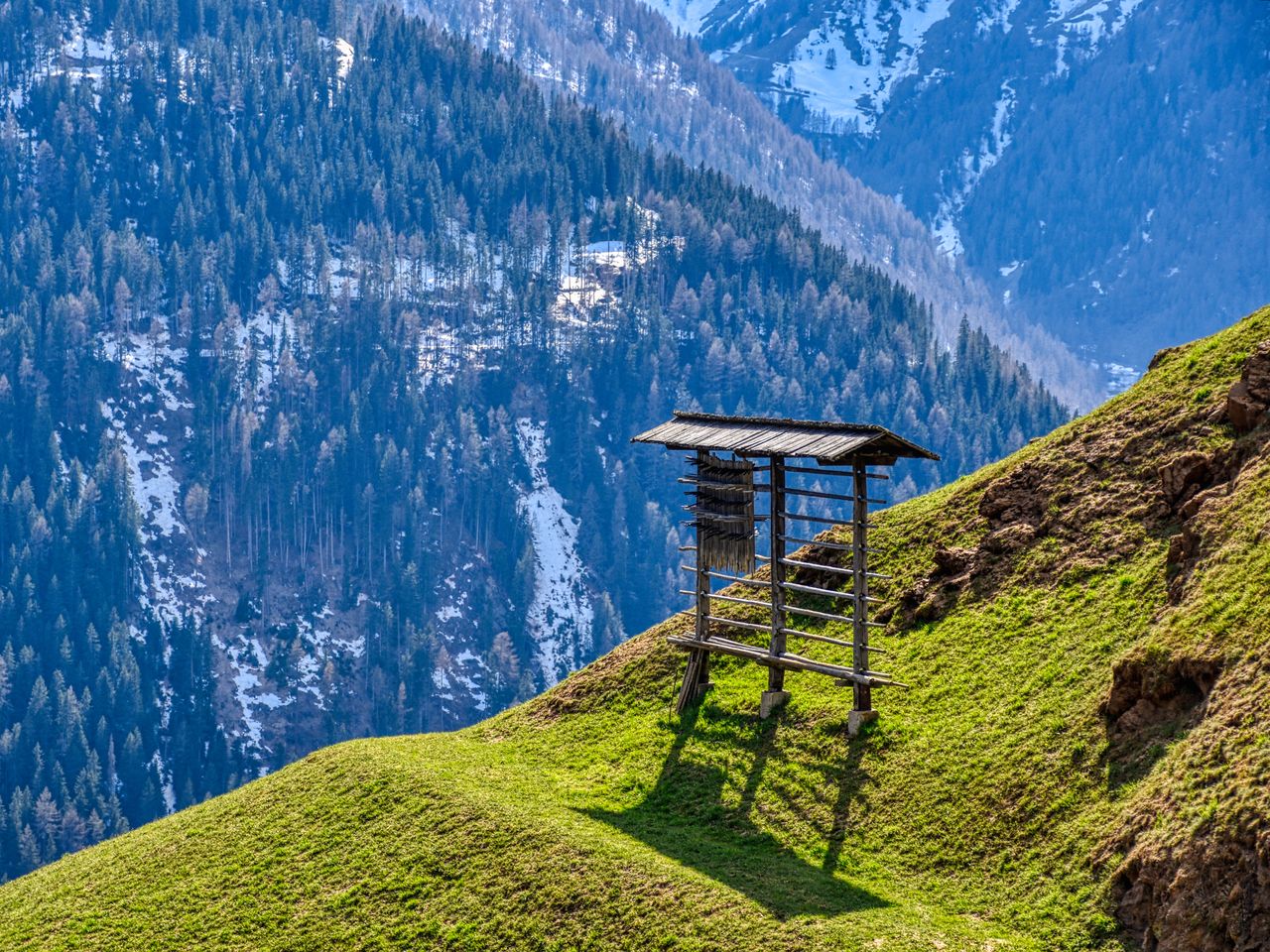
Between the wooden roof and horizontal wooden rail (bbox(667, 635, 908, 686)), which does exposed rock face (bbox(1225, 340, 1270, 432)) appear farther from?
horizontal wooden rail (bbox(667, 635, 908, 686))

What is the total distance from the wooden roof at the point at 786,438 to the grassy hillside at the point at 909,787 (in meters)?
5.00

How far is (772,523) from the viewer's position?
34.5m

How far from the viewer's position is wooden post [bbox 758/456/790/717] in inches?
1357

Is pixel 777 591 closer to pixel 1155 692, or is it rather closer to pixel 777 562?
pixel 777 562

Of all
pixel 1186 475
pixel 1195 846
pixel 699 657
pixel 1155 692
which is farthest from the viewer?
pixel 699 657

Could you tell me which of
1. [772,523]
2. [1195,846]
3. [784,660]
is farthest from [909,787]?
[1195,846]

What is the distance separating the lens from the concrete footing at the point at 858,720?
1272 inches

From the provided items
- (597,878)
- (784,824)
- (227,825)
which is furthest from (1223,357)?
(227,825)

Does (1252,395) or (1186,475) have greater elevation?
(1252,395)

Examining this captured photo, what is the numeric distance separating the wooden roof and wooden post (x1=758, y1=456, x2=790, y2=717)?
2.14 feet

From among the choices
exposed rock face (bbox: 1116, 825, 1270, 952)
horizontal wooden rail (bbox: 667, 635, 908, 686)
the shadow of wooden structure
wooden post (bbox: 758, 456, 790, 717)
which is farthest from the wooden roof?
exposed rock face (bbox: 1116, 825, 1270, 952)

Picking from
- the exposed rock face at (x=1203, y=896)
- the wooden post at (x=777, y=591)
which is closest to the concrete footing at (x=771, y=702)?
the wooden post at (x=777, y=591)

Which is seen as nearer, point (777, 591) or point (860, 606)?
point (860, 606)

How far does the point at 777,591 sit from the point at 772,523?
59.2 inches
